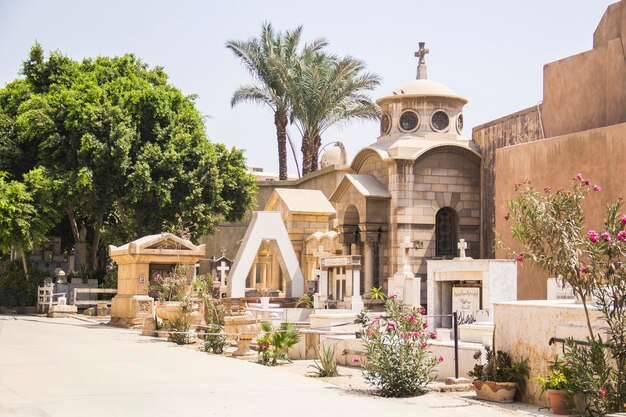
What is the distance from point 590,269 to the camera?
997 cm

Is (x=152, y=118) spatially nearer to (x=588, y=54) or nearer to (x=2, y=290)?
(x=2, y=290)

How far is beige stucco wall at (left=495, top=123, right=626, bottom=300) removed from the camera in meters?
16.8

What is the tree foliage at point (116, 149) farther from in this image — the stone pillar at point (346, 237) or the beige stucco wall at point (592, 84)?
the beige stucco wall at point (592, 84)

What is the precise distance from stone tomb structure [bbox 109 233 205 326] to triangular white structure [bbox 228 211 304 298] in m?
1.76

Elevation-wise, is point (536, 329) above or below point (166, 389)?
above

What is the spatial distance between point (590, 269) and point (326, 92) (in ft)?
90.7

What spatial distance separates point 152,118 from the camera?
34.4 meters

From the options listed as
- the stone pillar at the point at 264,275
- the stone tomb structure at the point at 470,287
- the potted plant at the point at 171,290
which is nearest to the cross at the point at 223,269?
the stone pillar at the point at 264,275

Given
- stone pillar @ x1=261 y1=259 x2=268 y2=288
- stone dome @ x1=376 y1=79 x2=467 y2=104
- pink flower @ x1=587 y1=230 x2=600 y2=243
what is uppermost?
stone dome @ x1=376 y1=79 x2=467 y2=104

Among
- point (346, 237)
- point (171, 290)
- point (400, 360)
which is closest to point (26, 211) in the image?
point (171, 290)

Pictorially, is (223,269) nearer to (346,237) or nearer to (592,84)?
(346,237)

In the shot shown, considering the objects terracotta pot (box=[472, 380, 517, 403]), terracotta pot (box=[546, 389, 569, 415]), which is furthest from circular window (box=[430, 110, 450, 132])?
terracotta pot (box=[546, 389, 569, 415])

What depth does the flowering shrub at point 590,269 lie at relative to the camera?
930 cm

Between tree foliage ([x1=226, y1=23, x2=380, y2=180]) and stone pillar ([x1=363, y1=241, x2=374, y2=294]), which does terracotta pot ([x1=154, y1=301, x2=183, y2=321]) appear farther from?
tree foliage ([x1=226, y1=23, x2=380, y2=180])
